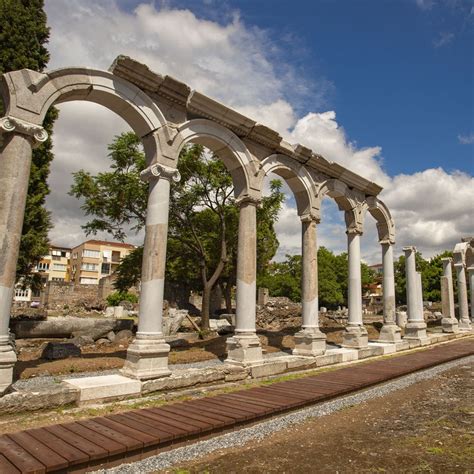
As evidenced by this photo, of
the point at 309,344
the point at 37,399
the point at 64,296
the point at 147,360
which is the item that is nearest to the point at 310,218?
the point at 309,344

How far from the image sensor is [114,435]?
15.0ft

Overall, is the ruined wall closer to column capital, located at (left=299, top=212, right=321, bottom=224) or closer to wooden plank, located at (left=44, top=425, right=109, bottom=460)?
column capital, located at (left=299, top=212, right=321, bottom=224)

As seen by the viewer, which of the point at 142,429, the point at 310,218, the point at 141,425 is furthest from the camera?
the point at 310,218

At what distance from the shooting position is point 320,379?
8.24 meters

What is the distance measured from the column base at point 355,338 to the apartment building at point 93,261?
6092 centimetres

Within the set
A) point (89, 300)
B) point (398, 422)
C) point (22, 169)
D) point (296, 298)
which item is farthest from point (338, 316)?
point (22, 169)

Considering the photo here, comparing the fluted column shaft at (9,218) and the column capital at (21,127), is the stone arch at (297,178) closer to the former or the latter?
the column capital at (21,127)

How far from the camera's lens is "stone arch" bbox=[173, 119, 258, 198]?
340 inches

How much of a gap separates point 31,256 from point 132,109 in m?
10.00

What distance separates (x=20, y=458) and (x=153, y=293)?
12.5 ft

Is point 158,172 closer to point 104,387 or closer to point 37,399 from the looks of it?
point 104,387

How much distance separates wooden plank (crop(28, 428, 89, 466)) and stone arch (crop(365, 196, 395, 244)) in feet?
41.9

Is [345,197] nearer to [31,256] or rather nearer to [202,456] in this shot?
[202,456]

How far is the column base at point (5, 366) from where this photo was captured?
549 centimetres
